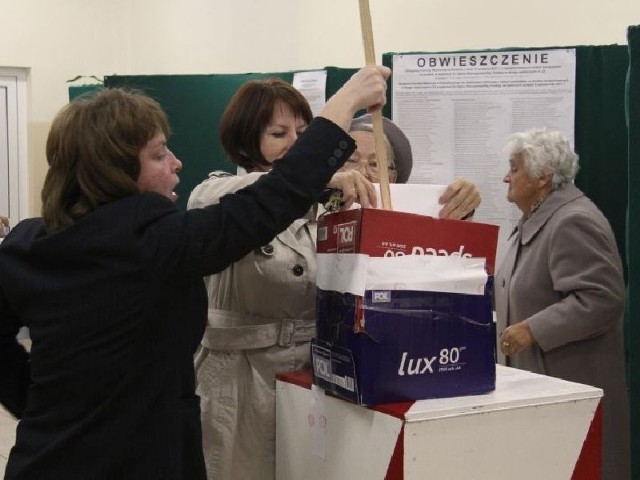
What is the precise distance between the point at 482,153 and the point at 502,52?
1.34 feet

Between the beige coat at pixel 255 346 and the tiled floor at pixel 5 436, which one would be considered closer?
the beige coat at pixel 255 346

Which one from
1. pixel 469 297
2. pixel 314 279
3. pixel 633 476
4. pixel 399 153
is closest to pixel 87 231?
pixel 314 279

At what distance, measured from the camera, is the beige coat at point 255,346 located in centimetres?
169

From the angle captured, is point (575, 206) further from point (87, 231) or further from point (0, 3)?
point (0, 3)

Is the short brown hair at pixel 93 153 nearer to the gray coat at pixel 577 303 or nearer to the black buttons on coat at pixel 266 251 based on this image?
the black buttons on coat at pixel 266 251

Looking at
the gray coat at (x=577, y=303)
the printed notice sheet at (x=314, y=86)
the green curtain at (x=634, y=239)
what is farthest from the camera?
the printed notice sheet at (x=314, y=86)

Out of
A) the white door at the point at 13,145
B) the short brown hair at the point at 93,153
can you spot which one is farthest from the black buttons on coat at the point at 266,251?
the white door at the point at 13,145

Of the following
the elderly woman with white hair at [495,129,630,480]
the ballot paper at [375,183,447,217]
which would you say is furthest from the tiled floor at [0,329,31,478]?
the ballot paper at [375,183,447,217]

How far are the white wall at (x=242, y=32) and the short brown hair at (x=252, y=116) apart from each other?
7.86ft

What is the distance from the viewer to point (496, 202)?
3574mm

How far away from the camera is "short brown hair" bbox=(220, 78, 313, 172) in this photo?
182cm

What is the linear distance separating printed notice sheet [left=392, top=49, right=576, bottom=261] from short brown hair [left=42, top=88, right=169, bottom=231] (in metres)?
2.28

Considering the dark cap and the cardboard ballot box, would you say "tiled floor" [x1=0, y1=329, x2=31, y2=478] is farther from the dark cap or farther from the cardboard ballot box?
the cardboard ballot box

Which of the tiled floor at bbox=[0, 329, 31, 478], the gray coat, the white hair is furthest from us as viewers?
the tiled floor at bbox=[0, 329, 31, 478]
